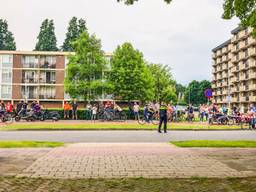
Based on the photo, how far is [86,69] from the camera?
48.7 metres

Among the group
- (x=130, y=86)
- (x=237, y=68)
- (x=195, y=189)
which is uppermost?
(x=237, y=68)

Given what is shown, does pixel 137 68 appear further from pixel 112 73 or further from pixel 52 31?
pixel 52 31

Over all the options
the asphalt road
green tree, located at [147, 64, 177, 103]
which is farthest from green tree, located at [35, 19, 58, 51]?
the asphalt road

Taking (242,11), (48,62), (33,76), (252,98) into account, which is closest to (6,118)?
(242,11)

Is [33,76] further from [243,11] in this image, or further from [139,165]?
[139,165]

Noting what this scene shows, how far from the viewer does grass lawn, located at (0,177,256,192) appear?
533 centimetres

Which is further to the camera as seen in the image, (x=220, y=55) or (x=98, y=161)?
(x=220, y=55)

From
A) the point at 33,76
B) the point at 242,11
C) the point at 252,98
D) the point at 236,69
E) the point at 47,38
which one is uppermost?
the point at 47,38

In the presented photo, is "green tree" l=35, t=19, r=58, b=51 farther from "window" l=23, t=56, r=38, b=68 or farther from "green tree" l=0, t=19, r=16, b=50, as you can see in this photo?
"window" l=23, t=56, r=38, b=68

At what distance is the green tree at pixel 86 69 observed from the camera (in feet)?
161

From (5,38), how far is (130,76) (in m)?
51.9

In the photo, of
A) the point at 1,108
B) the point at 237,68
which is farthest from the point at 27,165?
the point at 237,68

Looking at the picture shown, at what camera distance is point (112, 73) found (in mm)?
54594

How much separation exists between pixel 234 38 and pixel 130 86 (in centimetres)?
4273
